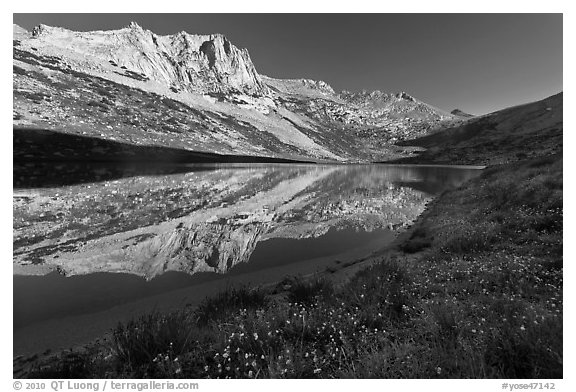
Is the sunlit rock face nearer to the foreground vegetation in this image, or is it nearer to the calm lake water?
the calm lake water

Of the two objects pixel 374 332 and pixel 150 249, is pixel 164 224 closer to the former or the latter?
pixel 150 249

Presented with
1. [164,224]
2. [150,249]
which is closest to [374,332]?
[150,249]

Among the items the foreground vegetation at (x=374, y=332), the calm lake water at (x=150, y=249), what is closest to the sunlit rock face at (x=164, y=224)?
the calm lake water at (x=150, y=249)

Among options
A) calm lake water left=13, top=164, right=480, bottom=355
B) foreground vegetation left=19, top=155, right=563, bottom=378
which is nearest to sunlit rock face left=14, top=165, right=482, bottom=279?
calm lake water left=13, top=164, right=480, bottom=355

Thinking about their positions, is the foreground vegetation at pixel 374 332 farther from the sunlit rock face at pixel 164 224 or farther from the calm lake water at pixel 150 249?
the sunlit rock face at pixel 164 224

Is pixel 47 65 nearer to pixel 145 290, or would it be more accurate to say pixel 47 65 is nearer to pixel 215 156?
pixel 215 156

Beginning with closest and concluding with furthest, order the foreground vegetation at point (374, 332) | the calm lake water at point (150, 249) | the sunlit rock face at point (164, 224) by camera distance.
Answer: the foreground vegetation at point (374, 332)
the calm lake water at point (150, 249)
the sunlit rock face at point (164, 224)
